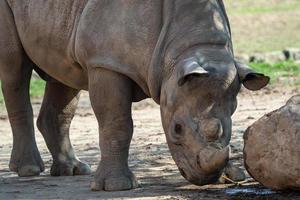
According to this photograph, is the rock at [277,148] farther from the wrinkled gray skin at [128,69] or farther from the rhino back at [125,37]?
the rhino back at [125,37]

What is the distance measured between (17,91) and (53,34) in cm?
82

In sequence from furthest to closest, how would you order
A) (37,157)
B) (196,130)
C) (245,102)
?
(245,102) < (37,157) < (196,130)

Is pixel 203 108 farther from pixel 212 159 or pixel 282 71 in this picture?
pixel 282 71

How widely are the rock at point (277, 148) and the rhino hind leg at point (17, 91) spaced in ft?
→ 7.95

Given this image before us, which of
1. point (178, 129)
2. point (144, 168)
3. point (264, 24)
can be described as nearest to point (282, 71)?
point (264, 24)

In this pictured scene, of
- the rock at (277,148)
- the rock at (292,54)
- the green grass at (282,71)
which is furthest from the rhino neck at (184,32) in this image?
the rock at (292,54)

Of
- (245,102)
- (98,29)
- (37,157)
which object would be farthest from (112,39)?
(245,102)

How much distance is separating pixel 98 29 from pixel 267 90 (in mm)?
6707

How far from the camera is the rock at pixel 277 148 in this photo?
7348mm

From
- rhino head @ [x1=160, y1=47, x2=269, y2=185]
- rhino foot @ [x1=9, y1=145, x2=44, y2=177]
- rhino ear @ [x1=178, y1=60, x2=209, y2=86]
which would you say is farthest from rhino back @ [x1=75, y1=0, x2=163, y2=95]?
rhino foot @ [x1=9, y1=145, x2=44, y2=177]

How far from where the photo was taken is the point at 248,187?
8016 mm

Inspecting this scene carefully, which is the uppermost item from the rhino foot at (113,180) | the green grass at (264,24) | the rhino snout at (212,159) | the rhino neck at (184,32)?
the green grass at (264,24)

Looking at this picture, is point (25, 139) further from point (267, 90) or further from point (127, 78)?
point (267, 90)

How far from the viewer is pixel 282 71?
16.3 meters
